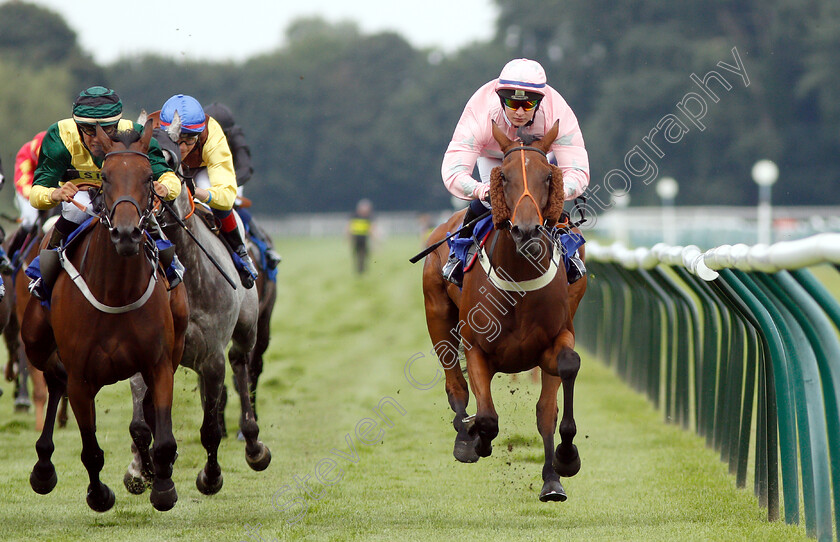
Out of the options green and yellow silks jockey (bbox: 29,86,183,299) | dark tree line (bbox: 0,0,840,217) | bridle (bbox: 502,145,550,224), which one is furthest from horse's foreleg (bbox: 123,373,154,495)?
dark tree line (bbox: 0,0,840,217)

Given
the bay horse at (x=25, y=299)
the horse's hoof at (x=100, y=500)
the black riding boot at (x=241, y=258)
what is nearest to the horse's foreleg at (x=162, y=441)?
the horse's hoof at (x=100, y=500)

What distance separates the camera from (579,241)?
5.83 meters

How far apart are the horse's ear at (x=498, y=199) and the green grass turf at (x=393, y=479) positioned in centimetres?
137

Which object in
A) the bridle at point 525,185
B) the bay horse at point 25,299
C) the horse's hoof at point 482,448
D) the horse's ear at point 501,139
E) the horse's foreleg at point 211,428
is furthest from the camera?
the bay horse at point 25,299

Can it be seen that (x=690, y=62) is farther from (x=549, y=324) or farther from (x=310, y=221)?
(x=549, y=324)

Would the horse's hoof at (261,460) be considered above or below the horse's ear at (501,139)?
below

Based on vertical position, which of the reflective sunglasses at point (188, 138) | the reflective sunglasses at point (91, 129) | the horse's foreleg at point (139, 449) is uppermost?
the reflective sunglasses at point (188, 138)

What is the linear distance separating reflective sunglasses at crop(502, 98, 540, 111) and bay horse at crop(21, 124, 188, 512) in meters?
1.74

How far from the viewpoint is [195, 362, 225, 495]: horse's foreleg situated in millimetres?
6105

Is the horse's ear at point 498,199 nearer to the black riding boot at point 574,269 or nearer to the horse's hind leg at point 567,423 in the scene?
the horse's hind leg at point 567,423

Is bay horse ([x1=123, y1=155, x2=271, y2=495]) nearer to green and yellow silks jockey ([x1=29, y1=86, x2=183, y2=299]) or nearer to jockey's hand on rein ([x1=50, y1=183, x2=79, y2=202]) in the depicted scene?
green and yellow silks jockey ([x1=29, y1=86, x2=183, y2=299])

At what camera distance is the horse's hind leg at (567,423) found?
17.4ft

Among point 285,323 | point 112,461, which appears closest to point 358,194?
point 285,323

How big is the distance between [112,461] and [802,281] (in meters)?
4.70
